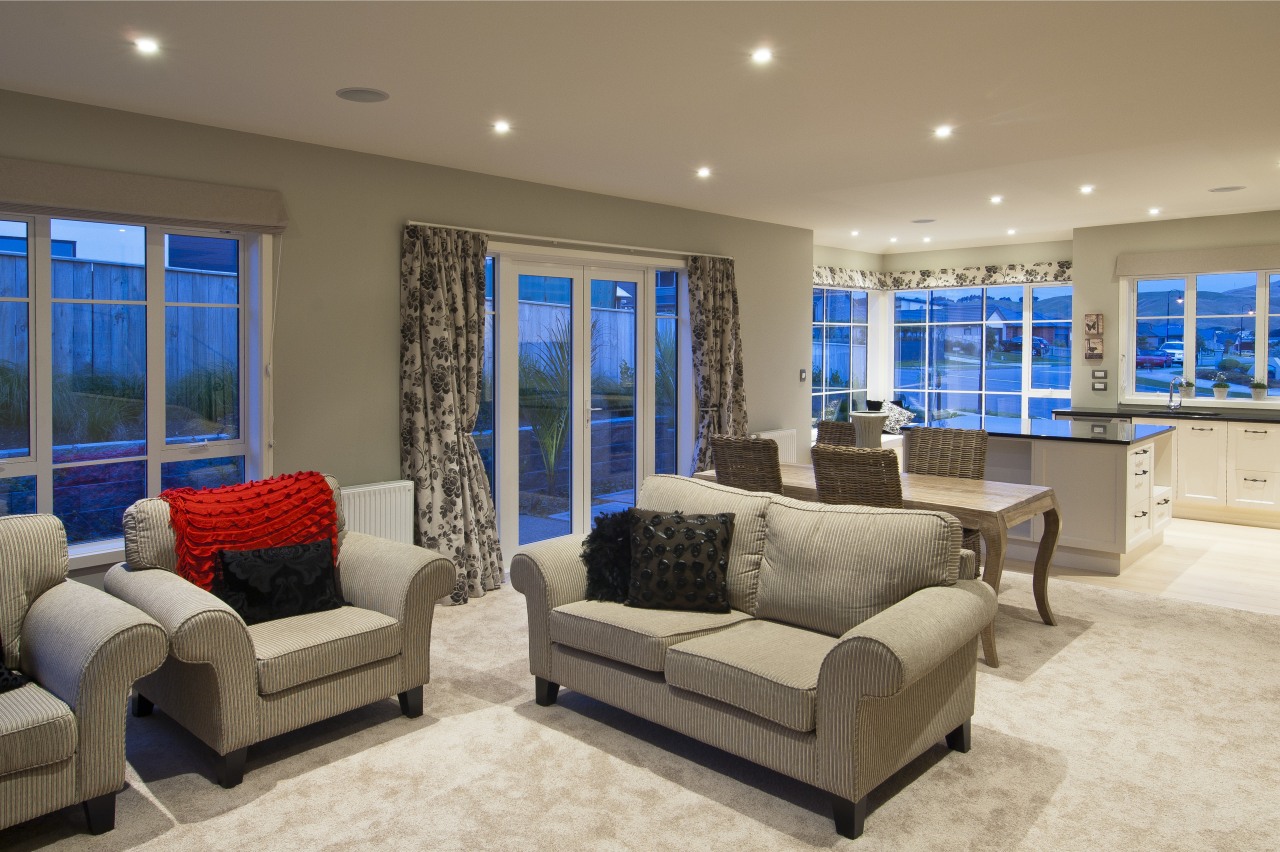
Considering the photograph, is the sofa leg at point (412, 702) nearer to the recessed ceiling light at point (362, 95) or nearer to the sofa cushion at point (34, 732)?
the sofa cushion at point (34, 732)

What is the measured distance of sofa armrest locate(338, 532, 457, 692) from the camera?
3.48 metres

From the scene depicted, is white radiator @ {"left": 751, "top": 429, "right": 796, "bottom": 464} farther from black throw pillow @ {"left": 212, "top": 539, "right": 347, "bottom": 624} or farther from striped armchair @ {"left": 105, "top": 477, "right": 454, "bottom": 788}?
black throw pillow @ {"left": 212, "top": 539, "right": 347, "bottom": 624}

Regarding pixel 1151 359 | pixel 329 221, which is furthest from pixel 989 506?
pixel 1151 359

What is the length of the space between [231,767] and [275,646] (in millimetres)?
405

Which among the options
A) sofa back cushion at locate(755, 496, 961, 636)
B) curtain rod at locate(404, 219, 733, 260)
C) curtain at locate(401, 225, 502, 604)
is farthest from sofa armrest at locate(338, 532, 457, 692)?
curtain rod at locate(404, 219, 733, 260)

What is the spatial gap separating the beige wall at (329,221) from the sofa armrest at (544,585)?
177cm

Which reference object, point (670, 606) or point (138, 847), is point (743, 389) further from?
point (138, 847)

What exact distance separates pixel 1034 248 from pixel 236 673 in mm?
8618

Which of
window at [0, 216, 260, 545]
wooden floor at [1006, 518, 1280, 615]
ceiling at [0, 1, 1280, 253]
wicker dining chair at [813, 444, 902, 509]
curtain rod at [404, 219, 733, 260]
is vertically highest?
ceiling at [0, 1, 1280, 253]

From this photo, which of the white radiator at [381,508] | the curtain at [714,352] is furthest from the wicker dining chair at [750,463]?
the curtain at [714,352]

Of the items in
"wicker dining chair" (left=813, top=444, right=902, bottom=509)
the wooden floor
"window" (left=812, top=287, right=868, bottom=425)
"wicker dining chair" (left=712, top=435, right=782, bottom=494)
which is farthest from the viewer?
"window" (left=812, top=287, right=868, bottom=425)

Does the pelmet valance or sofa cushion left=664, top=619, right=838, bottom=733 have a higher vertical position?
the pelmet valance

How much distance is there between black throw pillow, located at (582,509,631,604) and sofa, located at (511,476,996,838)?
0.06 m

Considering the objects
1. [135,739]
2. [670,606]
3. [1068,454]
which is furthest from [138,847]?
[1068,454]
